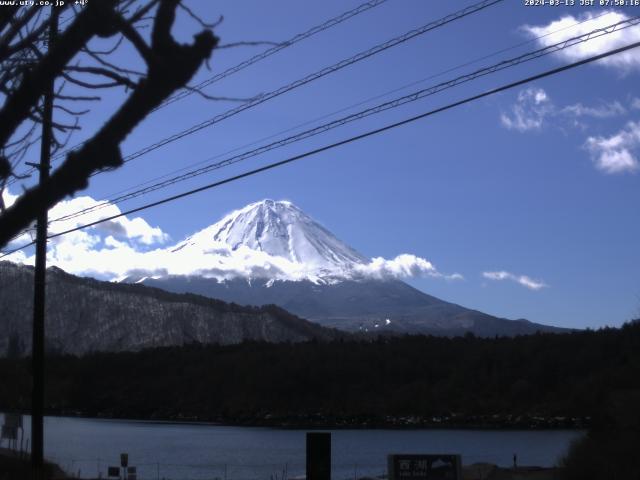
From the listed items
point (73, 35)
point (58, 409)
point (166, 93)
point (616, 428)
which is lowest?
point (58, 409)

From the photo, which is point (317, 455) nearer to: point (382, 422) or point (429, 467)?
point (429, 467)

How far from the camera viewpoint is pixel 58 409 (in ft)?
430

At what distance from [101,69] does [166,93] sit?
123 centimetres

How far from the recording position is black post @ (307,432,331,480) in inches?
419

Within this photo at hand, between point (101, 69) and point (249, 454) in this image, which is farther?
point (249, 454)

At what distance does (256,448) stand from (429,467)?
57.1 m

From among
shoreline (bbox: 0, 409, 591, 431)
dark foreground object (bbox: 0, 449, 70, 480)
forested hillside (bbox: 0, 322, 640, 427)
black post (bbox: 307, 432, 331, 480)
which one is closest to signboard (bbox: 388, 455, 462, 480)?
dark foreground object (bbox: 0, 449, 70, 480)

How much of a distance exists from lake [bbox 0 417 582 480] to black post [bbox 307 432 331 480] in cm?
3212

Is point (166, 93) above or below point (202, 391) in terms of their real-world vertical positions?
above

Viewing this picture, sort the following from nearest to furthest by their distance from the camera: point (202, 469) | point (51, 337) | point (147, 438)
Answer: point (202, 469) < point (147, 438) < point (51, 337)

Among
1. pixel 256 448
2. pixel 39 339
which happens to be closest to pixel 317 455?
pixel 39 339

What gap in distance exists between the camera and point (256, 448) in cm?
7369

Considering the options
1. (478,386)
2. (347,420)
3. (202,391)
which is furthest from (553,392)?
(202,391)

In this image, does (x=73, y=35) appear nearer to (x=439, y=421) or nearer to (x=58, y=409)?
(x=439, y=421)
